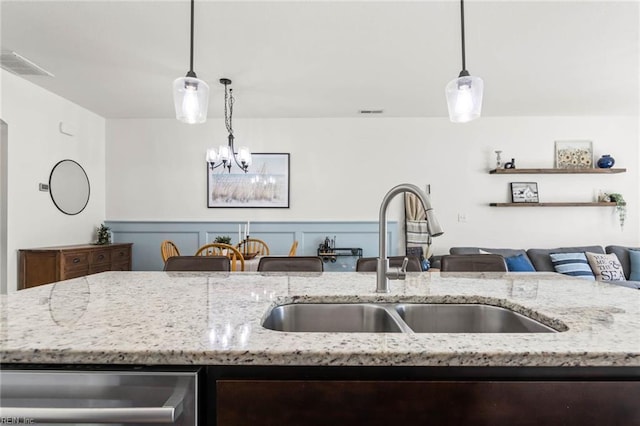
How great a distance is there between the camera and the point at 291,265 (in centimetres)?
193

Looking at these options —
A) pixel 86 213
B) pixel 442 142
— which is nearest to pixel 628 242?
pixel 442 142

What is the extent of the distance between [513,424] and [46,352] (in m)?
0.89

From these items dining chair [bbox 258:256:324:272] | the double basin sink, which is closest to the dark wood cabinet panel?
the double basin sink

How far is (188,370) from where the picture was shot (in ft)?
2.20

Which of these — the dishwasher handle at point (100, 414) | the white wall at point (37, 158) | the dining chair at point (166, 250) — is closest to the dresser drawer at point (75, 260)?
the white wall at point (37, 158)

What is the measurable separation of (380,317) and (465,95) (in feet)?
3.85

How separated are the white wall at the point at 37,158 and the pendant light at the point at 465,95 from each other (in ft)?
12.7

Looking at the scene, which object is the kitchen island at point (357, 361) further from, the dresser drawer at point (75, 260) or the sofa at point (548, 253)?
the sofa at point (548, 253)

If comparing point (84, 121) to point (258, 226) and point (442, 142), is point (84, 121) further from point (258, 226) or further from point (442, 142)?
point (442, 142)

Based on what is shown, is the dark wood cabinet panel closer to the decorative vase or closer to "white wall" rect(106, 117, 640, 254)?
"white wall" rect(106, 117, 640, 254)

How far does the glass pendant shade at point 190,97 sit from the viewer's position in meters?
1.75

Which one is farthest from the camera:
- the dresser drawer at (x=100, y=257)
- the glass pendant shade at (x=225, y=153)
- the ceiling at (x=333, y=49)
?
the dresser drawer at (x=100, y=257)

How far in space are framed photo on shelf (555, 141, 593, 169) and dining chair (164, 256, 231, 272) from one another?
461cm

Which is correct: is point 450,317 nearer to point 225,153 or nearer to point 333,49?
point 333,49
